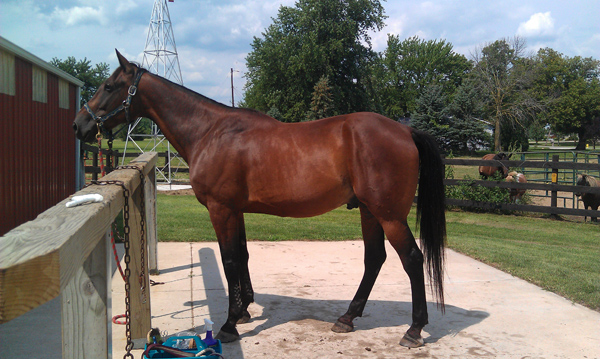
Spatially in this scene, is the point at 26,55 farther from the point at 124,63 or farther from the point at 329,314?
the point at 329,314

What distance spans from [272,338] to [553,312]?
274cm

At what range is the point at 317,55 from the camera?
1378 inches

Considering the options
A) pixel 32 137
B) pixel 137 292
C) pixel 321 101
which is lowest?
pixel 137 292

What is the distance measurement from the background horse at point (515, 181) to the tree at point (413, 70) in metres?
44.0

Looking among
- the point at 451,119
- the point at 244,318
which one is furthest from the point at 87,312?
the point at 451,119

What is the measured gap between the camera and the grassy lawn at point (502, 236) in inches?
217

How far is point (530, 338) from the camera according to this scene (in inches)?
147

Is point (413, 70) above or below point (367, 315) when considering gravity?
above

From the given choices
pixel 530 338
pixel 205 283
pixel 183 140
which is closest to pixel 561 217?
pixel 530 338

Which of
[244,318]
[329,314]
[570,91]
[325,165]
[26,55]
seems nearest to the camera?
[325,165]

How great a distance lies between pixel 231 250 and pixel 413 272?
1.54m

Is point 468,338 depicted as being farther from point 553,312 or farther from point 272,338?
point 272,338

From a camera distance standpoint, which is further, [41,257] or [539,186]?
[539,186]

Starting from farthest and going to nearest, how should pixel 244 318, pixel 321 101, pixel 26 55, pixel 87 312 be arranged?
1. pixel 321 101
2. pixel 26 55
3. pixel 244 318
4. pixel 87 312
